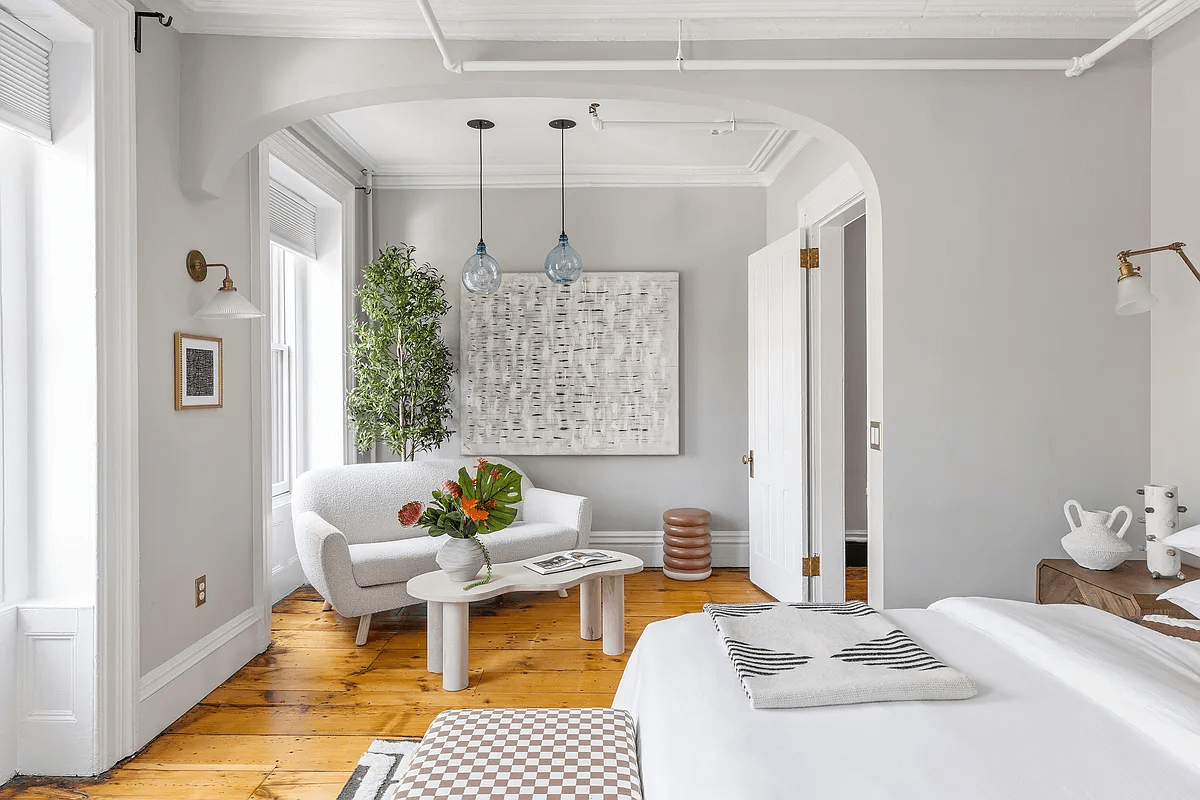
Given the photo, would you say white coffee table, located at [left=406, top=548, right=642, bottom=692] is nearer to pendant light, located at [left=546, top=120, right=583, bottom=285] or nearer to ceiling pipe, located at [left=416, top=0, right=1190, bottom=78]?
pendant light, located at [left=546, top=120, right=583, bottom=285]

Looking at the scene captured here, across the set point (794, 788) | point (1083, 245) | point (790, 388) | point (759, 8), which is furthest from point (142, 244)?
point (1083, 245)

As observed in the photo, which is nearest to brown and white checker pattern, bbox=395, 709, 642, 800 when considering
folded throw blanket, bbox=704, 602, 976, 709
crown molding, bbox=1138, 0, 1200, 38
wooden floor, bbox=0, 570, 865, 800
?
folded throw blanket, bbox=704, 602, 976, 709

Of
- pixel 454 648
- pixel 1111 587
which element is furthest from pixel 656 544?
pixel 1111 587

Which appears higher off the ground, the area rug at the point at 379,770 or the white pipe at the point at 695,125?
the white pipe at the point at 695,125

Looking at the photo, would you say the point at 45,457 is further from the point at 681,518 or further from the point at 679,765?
the point at 681,518

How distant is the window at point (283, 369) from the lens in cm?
443

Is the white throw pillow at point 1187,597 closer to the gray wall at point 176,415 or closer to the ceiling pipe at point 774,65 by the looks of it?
the ceiling pipe at point 774,65

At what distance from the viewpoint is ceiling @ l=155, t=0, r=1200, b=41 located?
9.03 feet

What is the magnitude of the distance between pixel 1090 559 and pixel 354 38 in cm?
313

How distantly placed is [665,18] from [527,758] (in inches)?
96.2

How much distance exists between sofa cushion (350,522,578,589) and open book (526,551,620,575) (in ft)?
1.34

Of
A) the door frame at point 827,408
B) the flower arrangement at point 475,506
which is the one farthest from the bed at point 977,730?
the door frame at point 827,408

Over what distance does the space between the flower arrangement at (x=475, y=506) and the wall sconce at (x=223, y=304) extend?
0.99 meters

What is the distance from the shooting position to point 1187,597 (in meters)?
2.10
